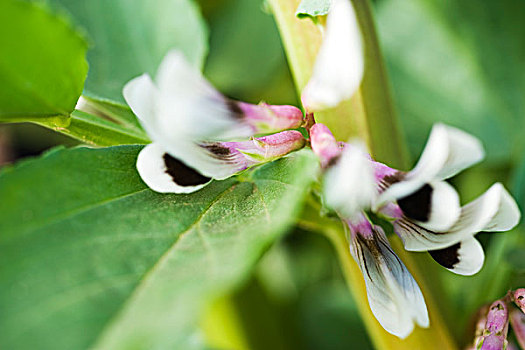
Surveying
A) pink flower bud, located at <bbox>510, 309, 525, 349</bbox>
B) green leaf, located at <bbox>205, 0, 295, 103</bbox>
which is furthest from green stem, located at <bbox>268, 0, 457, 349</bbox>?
green leaf, located at <bbox>205, 0, 295, 103</bbox>

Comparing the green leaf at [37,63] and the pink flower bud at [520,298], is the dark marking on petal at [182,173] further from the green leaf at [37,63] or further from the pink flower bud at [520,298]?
the pink flower bud at [520,298]

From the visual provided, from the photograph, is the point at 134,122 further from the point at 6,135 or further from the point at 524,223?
the point at 6,135

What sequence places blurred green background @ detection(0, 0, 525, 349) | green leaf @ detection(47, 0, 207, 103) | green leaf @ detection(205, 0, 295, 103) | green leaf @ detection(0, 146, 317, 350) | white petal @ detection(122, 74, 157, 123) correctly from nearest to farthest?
green leaf @ detection(0, 146, 317, 350) → white petal @ detection(122, 74, 157, 123) → green leaf @ detection(47, 0, 207, 103) → blurred green background @ detection(0, 0, 525, 349) → green leaf @ detection(205, 0, 295, 103)

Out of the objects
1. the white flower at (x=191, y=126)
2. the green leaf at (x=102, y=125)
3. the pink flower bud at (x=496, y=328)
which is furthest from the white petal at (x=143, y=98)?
the pink flower bud at (x=496, y=328)

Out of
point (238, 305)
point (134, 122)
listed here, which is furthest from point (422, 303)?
point (238, 305)

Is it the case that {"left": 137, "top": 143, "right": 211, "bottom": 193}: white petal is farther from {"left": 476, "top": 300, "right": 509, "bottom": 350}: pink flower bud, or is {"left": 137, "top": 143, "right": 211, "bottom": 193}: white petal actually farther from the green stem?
{"left": 476, "top": 300, "right": 509, "bottom": 350}: pink flower bud

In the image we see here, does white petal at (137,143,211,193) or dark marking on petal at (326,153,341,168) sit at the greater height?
dark marking on petal at (326,153,341,168)
